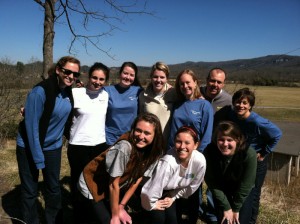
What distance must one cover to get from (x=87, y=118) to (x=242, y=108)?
1747 millimetres

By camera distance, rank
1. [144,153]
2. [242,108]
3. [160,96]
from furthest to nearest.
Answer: [160,96]
[242,108]
[144,153]

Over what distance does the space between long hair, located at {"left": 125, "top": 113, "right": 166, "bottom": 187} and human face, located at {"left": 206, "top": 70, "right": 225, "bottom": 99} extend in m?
1.14

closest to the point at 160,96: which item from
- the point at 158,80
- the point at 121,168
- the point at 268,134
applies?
the point at 158,80

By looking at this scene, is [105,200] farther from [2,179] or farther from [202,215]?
[2,179]

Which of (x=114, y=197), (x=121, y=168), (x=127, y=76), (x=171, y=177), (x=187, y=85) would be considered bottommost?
(x=114, y=197)

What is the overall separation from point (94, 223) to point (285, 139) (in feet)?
13.9

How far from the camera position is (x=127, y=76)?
12.1ft

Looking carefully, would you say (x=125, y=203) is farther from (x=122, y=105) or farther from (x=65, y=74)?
(x=65, y=74)

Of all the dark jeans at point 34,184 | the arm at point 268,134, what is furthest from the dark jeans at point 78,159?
the arm at point 268,134

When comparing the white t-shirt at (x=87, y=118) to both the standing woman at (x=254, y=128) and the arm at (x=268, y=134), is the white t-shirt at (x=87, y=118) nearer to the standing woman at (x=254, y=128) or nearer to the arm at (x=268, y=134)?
the standing woman at (x=254, y=128)

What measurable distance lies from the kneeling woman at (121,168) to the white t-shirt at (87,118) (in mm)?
588

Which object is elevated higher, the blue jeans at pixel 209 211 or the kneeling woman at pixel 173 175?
the kneeling woman at pixel 173 175

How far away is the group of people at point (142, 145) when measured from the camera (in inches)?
114

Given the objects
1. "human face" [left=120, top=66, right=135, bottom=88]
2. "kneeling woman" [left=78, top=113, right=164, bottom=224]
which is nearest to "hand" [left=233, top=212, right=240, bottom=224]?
"kneeling woman" [left=78, top=113, right=164, bottom=224]
